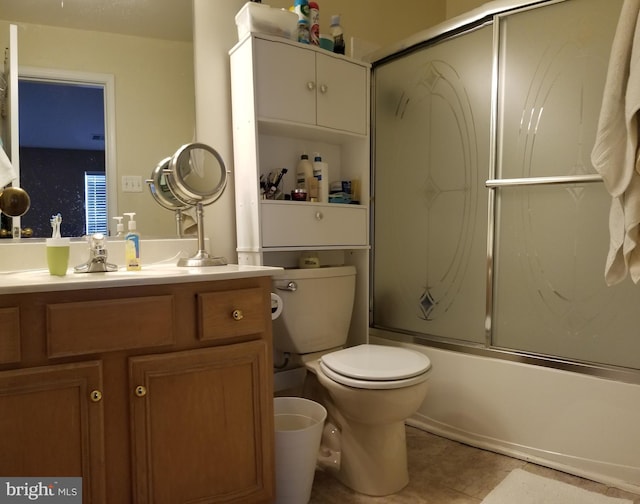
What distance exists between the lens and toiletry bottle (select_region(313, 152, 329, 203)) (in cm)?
198

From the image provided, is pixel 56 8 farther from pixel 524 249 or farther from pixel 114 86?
pixel 524 249

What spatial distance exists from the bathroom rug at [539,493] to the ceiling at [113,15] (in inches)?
80.3

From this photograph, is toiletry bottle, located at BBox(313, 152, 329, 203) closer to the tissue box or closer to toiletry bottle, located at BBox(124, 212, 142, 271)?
the tissue box

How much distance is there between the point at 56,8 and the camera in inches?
62.8

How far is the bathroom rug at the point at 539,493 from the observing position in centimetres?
151

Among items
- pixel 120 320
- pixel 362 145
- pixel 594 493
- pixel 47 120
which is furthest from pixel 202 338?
pixel 594 493

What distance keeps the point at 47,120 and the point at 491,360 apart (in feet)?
6.28

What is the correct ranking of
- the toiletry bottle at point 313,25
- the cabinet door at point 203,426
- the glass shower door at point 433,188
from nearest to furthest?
1. the cabinet door at point 203,426
2. the toiletry bottle at point 313,25
3. the glass shower door at point 433,188

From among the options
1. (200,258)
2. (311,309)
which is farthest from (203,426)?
(311,309)

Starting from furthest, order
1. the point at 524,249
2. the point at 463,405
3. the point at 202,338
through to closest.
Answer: the point at 463,405 < the point at 524,249 < the point at 202,338

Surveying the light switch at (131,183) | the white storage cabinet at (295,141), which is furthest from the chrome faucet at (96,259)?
the white storage cabinet at (295,141)

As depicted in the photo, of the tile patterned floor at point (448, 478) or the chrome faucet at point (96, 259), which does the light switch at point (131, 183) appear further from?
the tile patterned floor at point (448, 478)

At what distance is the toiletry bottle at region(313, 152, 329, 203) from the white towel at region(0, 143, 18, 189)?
111 cm

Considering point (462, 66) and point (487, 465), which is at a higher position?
point (462, 66)
